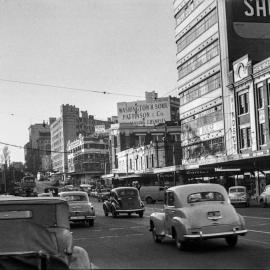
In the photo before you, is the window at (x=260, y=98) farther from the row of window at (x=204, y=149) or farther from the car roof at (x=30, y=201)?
the car roof at (x=30, y=201)

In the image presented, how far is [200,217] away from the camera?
13445 mm

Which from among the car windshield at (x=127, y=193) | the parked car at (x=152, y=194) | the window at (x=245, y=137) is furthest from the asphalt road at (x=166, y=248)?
the parked car at (x=152, y=194)

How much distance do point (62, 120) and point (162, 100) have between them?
3849 inches

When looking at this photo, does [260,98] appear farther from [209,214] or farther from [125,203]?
[209,214]

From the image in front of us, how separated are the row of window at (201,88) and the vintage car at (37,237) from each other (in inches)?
1883

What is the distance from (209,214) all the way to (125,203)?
710 inches

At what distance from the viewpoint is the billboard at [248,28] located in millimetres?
55094

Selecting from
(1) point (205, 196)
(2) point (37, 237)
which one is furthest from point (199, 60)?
(2) point (37, 237)

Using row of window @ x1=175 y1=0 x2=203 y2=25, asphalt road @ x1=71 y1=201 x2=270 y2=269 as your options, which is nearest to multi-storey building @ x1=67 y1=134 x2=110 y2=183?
row of window @ x1=175 y1=0 x2=203 y2=25

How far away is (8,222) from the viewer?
7785 mm

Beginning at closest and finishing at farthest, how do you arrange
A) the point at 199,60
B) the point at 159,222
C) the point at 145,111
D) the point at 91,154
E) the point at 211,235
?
the point at 211,235, the point at 159,222, the point at 199,60, the point at 145,111, the point at 91,154

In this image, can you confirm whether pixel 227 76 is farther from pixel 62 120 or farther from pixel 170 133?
pixel 62 120

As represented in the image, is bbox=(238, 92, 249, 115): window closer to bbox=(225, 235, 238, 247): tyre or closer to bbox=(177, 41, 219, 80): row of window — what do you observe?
bbox=(177, 41, 219, 80): row of window

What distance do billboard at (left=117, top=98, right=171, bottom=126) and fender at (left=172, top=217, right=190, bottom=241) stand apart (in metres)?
82.2
